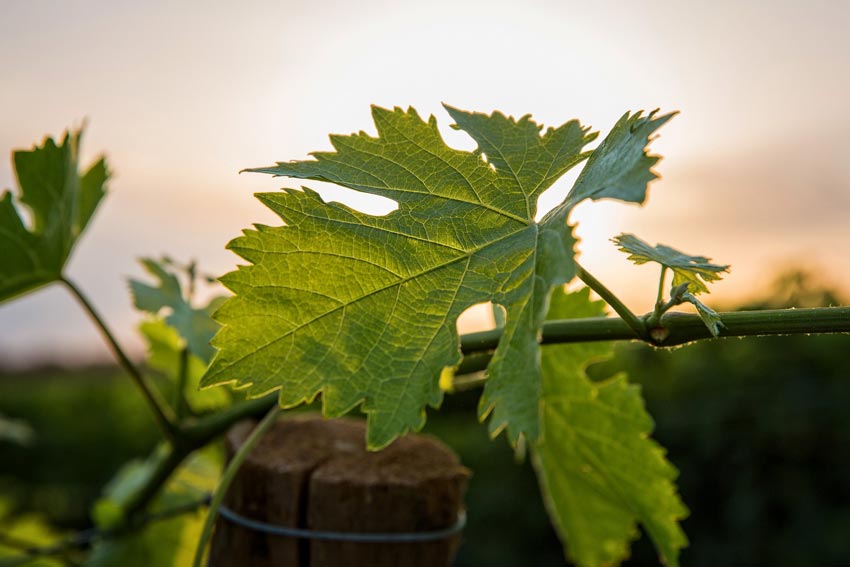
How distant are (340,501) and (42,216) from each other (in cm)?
81

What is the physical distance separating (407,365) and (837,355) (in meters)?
3.24

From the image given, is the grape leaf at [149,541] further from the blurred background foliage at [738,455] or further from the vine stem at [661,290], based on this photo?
the vine stem at [661,290]

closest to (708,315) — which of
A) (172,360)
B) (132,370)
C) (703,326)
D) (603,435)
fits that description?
(703,326)

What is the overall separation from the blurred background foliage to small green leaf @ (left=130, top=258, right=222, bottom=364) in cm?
142

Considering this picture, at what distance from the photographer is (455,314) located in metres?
0.98

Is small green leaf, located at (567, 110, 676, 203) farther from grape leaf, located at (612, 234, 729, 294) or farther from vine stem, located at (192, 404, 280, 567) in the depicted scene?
vine stem, located at (192, 404, 280, 567)

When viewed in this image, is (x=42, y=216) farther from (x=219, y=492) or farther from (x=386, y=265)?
(x=386, y=265)

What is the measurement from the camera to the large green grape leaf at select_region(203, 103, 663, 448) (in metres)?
0.97

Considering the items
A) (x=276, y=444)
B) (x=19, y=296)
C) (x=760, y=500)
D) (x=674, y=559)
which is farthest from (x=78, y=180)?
(x=760, y=500)

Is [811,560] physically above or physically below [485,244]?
below

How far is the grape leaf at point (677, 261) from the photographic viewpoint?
3.03 ft

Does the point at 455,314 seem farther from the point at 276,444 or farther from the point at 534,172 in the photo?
the point at 276,444

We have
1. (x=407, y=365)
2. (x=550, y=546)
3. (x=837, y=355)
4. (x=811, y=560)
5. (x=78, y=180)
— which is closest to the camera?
(x=407, y=365)

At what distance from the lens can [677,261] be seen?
0.94 m
